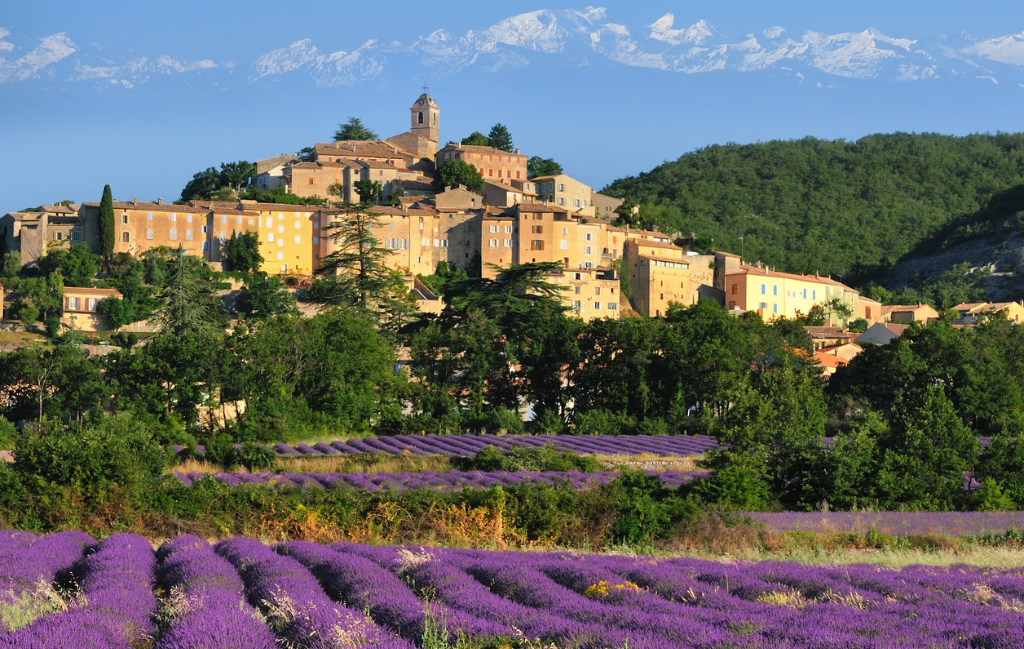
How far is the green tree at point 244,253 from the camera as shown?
81.8 metres

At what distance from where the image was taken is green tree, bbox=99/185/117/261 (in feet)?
262

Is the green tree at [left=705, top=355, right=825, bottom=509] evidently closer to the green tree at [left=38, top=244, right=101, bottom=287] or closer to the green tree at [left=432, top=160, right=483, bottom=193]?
the green tree at [left=38, top=244, right=101, bottom=287]

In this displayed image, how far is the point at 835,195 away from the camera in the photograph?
142 meters

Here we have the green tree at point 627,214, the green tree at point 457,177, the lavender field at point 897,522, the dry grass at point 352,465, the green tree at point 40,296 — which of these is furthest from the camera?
the green tree at point 627,214

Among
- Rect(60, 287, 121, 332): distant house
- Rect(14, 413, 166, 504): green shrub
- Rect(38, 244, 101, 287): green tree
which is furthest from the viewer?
Rect(38, 244, 101, 287): green tree

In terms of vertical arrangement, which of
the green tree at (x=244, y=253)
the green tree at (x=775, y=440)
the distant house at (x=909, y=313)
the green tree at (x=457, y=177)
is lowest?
the green tree at (x=775, y=440)

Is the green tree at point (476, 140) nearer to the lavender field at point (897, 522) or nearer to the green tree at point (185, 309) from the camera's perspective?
the green tree at point (185, 309)

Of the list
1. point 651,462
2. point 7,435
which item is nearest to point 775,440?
point 651,462

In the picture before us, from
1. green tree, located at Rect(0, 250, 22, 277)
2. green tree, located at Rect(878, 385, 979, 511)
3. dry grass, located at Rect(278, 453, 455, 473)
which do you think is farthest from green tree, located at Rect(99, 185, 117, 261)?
green tree, located at Rect(878, 385, 979, 511)

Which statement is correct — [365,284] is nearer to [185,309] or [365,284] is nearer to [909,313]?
[185,309]

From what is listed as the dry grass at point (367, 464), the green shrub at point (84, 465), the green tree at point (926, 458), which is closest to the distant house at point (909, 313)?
the dry grass at point (367, 464)

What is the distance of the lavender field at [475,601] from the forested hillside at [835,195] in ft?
289

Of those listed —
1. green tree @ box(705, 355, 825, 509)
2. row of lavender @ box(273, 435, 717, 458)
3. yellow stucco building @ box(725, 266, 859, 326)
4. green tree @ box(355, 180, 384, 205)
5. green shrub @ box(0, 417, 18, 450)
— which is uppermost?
green tree @ box(355, 180, 384, 205)

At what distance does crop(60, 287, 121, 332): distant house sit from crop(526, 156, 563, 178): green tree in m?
46.0
